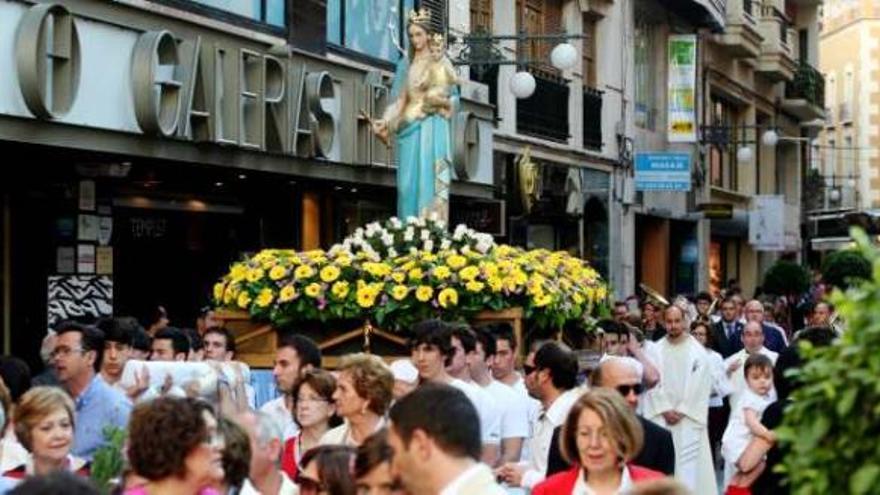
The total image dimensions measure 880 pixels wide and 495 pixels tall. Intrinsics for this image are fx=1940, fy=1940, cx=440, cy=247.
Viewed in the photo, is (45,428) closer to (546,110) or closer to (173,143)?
(173,143)

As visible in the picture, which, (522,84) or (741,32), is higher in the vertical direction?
(741,32)

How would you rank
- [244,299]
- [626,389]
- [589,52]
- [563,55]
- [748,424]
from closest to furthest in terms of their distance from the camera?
[626,389], [748,424], [244,299], [563,55], [589,52]

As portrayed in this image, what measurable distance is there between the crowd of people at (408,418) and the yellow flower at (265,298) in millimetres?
264

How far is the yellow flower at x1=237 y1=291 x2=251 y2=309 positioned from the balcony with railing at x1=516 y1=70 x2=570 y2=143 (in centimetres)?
1816

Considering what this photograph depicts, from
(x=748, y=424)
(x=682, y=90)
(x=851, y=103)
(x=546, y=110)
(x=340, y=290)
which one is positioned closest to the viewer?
(x=748, y=424)

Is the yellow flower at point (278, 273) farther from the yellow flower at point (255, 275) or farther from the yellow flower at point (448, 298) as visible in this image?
the yellow flower at point (448, 298)

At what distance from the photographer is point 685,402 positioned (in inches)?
593

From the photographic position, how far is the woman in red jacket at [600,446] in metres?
7.69

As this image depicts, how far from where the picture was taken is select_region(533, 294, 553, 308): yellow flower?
43.8 ft

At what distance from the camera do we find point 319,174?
22.4 m

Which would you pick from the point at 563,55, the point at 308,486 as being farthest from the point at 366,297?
the point at 563,55

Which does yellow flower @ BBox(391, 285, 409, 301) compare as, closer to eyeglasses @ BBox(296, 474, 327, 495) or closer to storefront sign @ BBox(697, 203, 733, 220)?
eyeglasses @ BBox(296, 474, 327, 495)

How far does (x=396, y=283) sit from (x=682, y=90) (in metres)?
27.6

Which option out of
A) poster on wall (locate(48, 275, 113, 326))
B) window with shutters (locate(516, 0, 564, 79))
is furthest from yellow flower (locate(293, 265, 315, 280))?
window with shutters (locate(516, 0, 564, 79))
